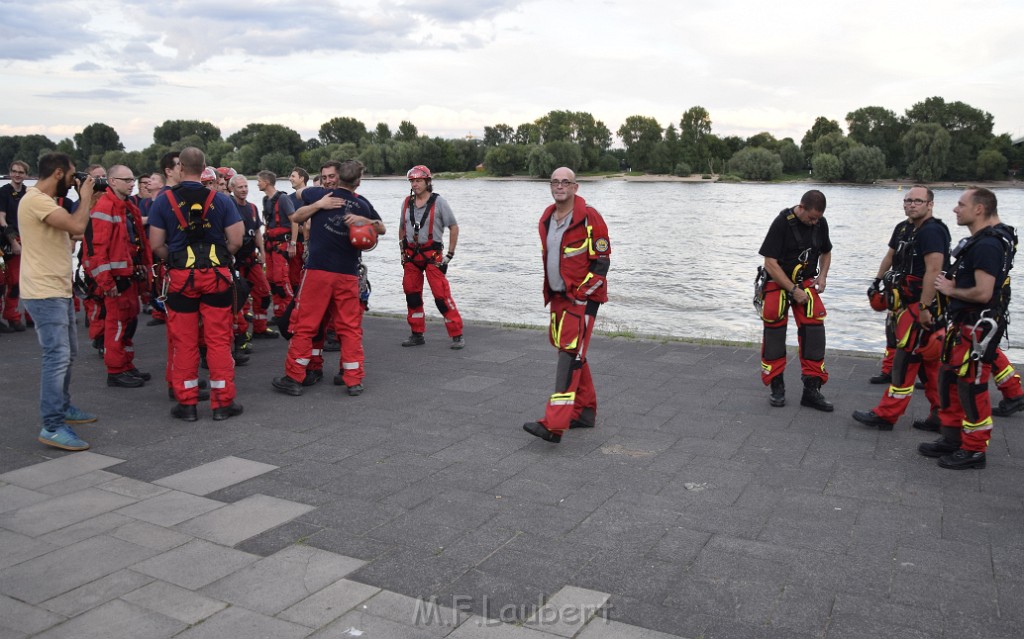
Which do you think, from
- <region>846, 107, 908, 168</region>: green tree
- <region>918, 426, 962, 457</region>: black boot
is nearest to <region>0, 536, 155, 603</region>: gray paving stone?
<region>918, 426, 962, 457</region>: black boot

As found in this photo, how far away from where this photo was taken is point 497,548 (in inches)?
162

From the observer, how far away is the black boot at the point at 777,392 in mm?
6947

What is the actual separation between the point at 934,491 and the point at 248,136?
343 feet

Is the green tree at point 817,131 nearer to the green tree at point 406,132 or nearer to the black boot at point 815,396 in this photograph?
the green tree at point 406,132

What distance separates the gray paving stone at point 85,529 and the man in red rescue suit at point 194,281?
2.00 metres

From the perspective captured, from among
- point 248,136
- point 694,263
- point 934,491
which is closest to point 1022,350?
point 934,491

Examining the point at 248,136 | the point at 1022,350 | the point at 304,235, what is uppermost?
the point at 248,136

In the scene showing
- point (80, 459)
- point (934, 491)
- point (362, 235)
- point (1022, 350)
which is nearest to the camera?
point (934, 491)

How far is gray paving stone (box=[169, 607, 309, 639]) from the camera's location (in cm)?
326

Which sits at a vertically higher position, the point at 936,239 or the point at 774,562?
the point at 936,239

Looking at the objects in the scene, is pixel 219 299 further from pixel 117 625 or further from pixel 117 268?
pixel 117 625

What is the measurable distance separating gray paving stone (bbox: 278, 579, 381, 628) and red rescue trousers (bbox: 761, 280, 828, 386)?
14.3 feet

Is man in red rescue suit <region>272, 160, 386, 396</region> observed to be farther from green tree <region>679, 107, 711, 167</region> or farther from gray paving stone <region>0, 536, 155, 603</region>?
green tree <region>679, 107, 711, 167</region>

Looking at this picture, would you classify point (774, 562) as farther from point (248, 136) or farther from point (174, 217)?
point (248, 136)
